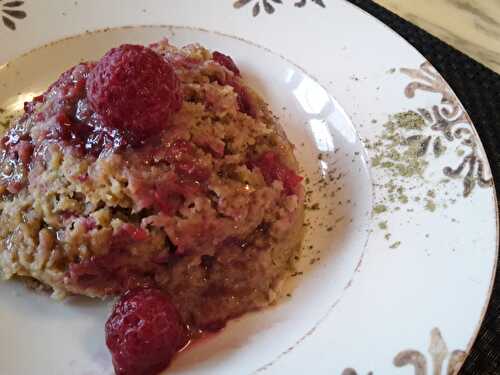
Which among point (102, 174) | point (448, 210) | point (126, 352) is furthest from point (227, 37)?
point (126, 352)

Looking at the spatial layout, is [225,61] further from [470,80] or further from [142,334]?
[142,334]

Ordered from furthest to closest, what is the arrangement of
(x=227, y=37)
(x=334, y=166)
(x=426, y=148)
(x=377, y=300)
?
1. (x=227, y=37)
2. (x=334, y=166)
3. (x=426, y=148)
4. (x=377, y=300)

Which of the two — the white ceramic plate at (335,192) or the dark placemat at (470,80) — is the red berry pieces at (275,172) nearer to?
the white ceramic plate at (335,192)

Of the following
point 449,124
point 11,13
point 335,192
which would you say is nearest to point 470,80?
point 449,124

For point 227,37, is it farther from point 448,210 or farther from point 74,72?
point 448,210

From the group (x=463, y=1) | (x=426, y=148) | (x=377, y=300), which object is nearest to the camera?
(x=377, y=300)

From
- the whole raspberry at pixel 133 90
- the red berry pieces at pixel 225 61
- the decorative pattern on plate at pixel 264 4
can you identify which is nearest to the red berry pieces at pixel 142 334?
the whole raspberry at pixel 133 90
